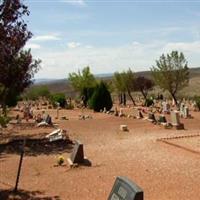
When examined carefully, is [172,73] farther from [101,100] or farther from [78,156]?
[78,156]

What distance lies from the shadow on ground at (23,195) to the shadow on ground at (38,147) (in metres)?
5.62

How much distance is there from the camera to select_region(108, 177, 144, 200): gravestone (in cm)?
553

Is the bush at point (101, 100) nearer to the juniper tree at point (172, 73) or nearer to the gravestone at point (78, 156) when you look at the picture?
the juniper tree at point (172, 73)

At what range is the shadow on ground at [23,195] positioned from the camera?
11.0 meters

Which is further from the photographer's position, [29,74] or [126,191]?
[29,74]

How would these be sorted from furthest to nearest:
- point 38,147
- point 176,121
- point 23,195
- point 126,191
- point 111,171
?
1. point 176,121
2. point 38,147
3. point 111,171
4. point 23,195
5. point 126,191

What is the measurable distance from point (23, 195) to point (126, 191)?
622 centimetres

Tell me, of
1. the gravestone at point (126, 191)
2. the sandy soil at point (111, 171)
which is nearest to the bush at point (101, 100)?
the sandy soil at point (111, 171)

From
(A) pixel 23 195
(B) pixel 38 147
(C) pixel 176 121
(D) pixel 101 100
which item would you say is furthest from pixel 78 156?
(D) pixel 101 100

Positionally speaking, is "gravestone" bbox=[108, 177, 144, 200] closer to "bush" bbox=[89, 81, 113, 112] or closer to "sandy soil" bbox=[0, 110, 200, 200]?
"sandy soil" bbox=[0, 110, 200, 200]

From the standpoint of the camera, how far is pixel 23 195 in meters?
11.4

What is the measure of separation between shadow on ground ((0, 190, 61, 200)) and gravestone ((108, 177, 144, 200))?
5.32m

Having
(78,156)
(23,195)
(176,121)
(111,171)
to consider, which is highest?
(176,121)

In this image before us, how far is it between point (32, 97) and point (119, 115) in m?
38.5
